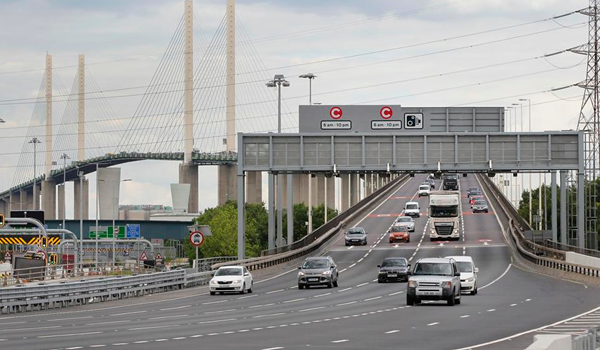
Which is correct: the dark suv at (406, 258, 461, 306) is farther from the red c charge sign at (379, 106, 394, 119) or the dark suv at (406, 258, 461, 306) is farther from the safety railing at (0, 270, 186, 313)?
the red c charge sign at (379, 106, 394, 119)

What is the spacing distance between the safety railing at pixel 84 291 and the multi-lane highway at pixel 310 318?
1260 millimetres

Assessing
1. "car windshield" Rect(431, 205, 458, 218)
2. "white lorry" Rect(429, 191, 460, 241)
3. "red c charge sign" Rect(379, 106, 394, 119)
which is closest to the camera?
"red c charge sign" Rect(379, 106, 394, 119)

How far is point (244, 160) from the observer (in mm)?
75062

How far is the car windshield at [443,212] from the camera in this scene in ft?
296

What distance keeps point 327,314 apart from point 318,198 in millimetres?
148390

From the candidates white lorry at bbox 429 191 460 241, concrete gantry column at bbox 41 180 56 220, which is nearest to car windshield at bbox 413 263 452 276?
white lorry at bbox 429 191 460 241

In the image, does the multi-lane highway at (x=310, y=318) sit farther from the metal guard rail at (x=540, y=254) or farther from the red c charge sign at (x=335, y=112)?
the red c charge sign at (x=335, y=112)

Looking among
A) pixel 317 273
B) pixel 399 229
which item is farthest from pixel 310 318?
pixel 399 229

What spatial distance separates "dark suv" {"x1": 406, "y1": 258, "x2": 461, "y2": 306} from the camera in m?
37.7

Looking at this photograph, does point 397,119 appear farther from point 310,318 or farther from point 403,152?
point 310,318

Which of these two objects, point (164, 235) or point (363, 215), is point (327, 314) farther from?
point (164, 235)

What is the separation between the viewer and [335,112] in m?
79.1

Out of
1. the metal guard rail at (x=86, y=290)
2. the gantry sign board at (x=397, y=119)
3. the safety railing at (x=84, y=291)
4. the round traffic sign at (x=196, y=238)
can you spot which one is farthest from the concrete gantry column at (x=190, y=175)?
the round traffic sign at (x=196, y=238)

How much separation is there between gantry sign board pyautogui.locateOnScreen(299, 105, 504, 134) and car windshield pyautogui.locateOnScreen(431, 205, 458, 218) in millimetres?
9056
